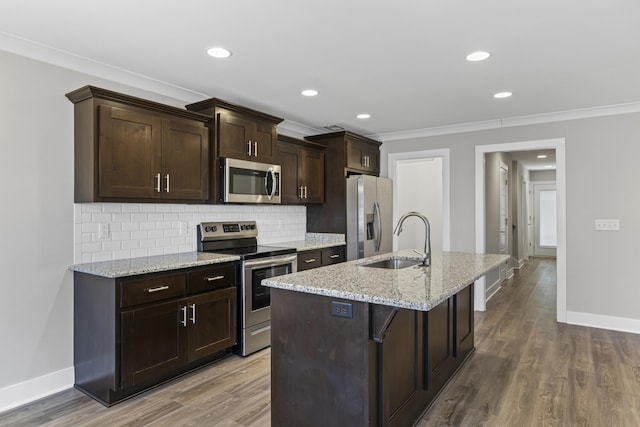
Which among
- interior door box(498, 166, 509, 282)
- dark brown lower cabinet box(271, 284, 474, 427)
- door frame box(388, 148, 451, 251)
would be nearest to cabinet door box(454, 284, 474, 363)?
dark brown lower cabinet box(271, 284, 474, 427)

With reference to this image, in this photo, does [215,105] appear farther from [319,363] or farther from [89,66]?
[319,363]

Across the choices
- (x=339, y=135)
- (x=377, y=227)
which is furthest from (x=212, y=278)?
(x=339, y=135)

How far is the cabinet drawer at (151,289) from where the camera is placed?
2531 millimetres

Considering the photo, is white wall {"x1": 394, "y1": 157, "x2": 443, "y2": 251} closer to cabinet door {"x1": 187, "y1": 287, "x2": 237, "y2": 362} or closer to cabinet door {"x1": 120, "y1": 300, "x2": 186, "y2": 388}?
cabinet door {"x1": 187, "y1": 287, "x2": 237, "y2": 362}

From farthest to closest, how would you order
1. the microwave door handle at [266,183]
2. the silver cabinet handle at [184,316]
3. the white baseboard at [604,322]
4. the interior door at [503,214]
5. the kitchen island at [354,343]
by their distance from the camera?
the interior door at [503,214] < the white baseboard at [604,322] < the microwave door handle at [266,183] < the silver cabinet handle at [184,316] < the kitchen island at [354,343]

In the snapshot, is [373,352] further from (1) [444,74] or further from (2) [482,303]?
(2) [482,303]

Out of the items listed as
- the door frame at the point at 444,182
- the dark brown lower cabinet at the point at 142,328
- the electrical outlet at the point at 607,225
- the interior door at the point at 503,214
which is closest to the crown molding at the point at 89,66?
the dark brown lower cabinet at the point at 142,328

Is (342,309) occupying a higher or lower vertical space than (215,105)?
lower

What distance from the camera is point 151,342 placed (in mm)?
2680

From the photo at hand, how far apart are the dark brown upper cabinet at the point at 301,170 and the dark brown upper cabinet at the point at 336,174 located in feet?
0.35

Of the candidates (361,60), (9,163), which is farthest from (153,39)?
(361,60)

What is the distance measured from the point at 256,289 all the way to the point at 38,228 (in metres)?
1.69

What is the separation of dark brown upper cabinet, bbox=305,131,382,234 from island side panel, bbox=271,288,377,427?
110 inches

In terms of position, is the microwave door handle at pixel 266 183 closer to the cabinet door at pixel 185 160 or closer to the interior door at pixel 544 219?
the cabinet door at pixel 185 160
